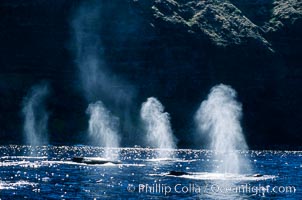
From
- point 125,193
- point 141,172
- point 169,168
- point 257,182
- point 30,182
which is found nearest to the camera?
point 125,193

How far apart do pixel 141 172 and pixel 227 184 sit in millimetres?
25852

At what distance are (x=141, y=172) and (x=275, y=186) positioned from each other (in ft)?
103

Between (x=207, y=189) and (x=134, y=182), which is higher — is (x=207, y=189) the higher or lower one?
the lower one

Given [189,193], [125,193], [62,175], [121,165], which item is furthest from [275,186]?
[121,165]

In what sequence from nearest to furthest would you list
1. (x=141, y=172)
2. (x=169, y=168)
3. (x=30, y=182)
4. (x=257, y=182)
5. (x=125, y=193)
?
(x=125, y=193) → (x=30, y=182) → (x=257, y=182) → (x=141, y=172) → (x=169, y=168)

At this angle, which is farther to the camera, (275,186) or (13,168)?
(13,168)

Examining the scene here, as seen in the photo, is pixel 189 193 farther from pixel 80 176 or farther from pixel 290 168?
pixel 290 168

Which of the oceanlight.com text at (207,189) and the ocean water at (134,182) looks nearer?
the ocean water at (134,182)

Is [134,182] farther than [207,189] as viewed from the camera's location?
Yes

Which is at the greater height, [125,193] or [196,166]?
[196,166]

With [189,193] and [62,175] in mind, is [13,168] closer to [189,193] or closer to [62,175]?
[62,175]

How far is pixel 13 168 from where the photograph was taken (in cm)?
13925

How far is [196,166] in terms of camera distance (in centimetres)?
16012

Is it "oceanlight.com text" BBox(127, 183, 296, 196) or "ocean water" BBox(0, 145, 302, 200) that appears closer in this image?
"ocean water" BBox(0, 145, 302, 200)
